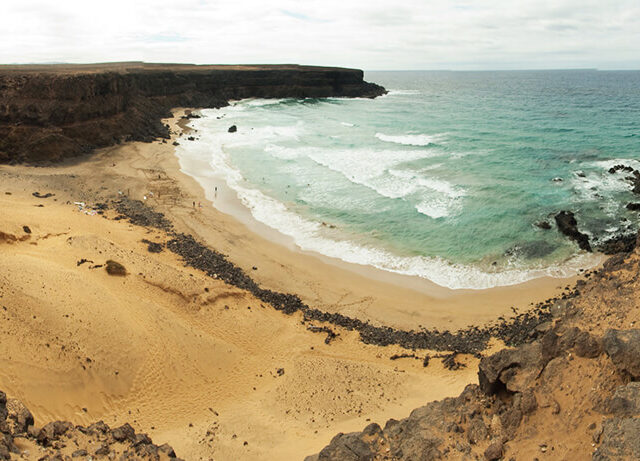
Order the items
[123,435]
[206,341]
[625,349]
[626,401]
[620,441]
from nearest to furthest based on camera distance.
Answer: [620,441] < [626,401] < [625,349] < [123,435] < [206,341]

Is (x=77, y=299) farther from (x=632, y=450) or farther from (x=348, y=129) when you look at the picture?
(x=348, y=129)

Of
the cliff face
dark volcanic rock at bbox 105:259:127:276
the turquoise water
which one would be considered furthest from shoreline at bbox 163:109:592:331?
the cliff face

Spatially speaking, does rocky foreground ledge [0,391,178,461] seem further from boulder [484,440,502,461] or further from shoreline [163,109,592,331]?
shoreline [163,109,592,331]

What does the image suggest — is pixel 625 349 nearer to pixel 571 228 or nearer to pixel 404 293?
pixel 404 293

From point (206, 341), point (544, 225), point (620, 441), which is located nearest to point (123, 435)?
point (206, 341)

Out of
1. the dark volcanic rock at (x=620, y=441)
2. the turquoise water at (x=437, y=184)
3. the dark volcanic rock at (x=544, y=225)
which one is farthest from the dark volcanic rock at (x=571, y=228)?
the dark volcanic rock at (x=620, y=441)

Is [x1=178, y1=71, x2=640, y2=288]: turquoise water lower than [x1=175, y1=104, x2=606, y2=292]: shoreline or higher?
higher

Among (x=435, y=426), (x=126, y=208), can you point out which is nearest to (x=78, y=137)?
(x=126, y=208)
